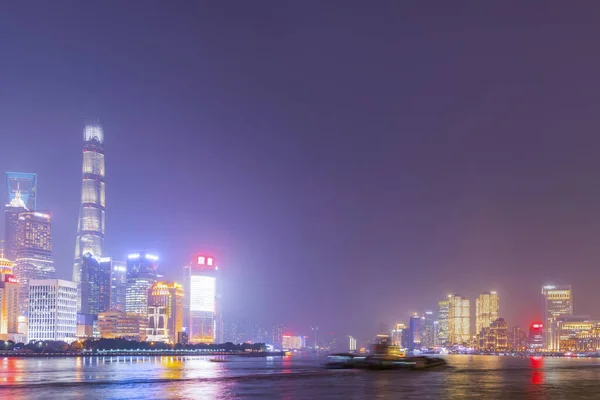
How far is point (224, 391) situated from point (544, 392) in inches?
1276

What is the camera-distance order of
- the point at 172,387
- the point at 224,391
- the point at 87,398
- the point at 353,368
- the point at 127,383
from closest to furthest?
the point at 87,398 < the point at 224,391 < the point at 172,387 < the point at 127,383 < the point at 353,368

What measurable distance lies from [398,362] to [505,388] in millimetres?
70079

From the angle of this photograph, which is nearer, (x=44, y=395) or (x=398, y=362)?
(x=44, y=395)

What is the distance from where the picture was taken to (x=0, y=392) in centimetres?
6706

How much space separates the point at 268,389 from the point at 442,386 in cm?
2026

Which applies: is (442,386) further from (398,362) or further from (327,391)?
(398,362)

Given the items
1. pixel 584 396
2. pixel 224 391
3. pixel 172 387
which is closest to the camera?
pixel 584 396

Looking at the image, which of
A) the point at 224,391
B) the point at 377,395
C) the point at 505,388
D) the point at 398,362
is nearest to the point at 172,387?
the point at 224,391

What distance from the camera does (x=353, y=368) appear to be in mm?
139375

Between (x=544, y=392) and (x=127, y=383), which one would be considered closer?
(x=544, y=392)

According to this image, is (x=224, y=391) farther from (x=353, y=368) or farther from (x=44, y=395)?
(x=353, y=368)

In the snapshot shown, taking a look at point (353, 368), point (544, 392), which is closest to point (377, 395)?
point (544, 392)

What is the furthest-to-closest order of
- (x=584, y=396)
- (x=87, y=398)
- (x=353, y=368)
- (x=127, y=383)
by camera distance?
(x=353, y=368) < (x=127, y=383) < (x=584, y=396) < (x=87, y=398)

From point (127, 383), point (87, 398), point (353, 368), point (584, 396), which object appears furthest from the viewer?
point (353, 368)
